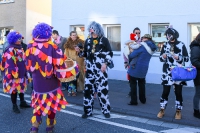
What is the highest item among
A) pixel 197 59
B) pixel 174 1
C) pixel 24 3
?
pixel 24 3

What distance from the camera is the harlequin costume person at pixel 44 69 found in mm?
5008

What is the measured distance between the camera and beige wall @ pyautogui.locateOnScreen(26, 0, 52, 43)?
17750mm

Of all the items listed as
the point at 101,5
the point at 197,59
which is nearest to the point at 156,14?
the point at 101,5

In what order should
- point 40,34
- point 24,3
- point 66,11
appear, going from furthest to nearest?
point 24,3 → point 66,11 → point 40,34

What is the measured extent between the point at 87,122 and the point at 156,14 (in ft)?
21.5

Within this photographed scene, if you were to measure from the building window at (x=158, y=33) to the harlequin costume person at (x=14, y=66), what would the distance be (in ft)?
20.0

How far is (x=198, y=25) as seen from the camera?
430 inches

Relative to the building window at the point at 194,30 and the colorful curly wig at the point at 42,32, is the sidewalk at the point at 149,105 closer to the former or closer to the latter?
the building window at the point at 194,30

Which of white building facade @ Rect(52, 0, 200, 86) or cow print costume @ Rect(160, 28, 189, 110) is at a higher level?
white building facade @ Rect(52, 0, 200, 86)

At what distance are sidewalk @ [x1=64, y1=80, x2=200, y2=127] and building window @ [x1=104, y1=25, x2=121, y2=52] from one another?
270 cm

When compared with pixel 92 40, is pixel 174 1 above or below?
above

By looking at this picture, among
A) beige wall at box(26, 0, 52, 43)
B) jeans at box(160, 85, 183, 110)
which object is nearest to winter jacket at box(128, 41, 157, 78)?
jeans at box(160, 85, 183, 110)

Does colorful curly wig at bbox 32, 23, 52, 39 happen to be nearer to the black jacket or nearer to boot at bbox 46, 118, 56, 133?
boot at bbox 46, 118, 56, 133

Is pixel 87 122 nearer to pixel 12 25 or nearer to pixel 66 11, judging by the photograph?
pixel 66 11
